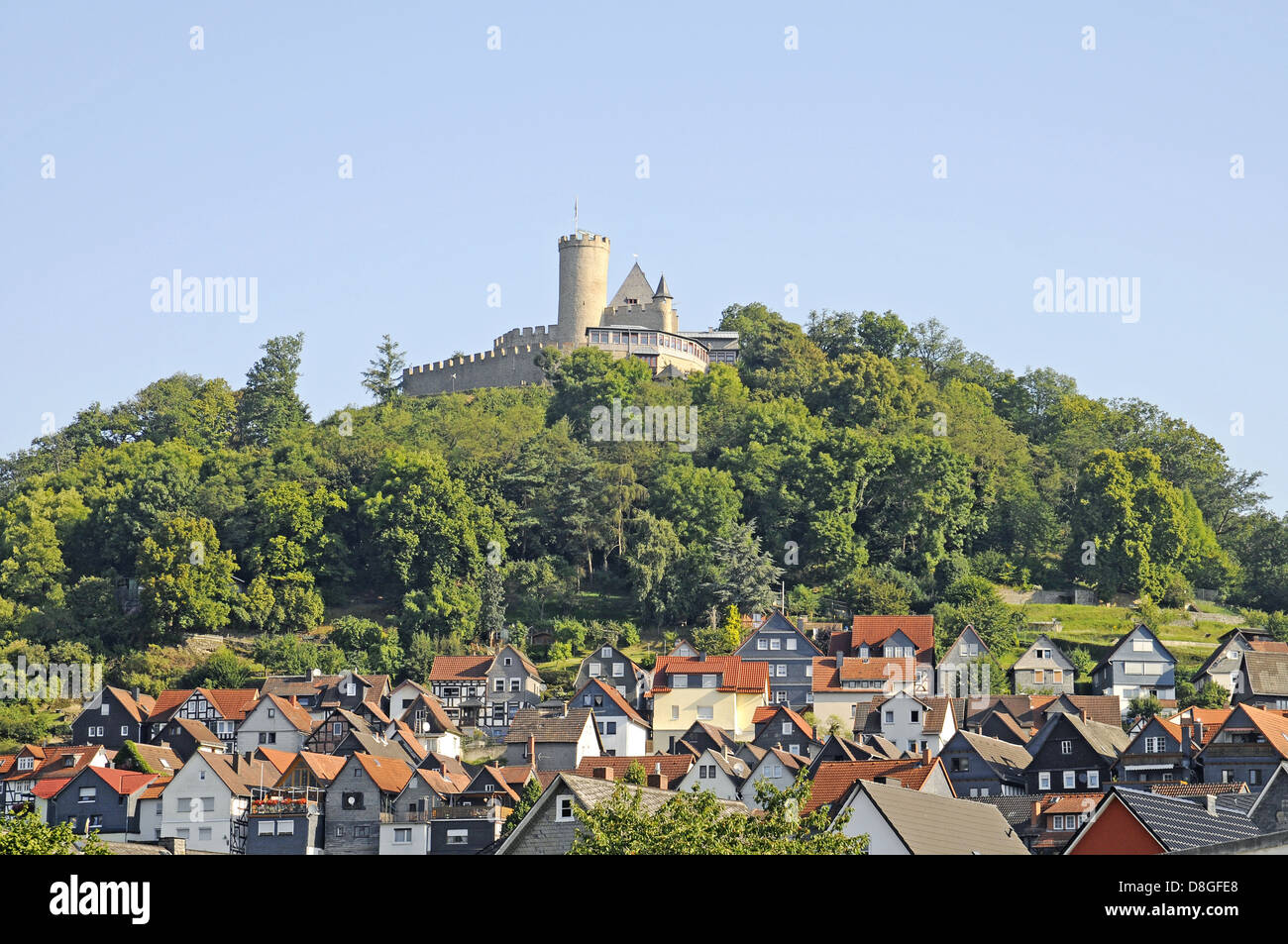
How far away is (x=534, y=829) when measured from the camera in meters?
26.8

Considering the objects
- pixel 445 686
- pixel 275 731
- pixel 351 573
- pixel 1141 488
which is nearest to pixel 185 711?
pixel 275 731

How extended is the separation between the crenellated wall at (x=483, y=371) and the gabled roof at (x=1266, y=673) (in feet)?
187

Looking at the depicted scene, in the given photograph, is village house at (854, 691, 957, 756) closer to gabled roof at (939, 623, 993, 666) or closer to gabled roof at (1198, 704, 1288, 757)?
gabled roof at (939, 623, 993, 666)

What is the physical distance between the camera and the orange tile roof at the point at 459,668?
267 ft

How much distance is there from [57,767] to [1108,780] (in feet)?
122

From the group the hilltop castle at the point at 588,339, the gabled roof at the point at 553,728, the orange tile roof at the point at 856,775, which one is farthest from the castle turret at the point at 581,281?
the orange tile roof at the point at 856,775

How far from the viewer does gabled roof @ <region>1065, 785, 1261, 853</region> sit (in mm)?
27234

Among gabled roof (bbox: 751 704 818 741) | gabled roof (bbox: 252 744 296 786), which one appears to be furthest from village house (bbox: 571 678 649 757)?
gabled roof (bbox: 252 744 296 786)

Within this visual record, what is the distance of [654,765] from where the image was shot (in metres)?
63.1

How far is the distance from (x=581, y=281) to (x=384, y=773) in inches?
2716

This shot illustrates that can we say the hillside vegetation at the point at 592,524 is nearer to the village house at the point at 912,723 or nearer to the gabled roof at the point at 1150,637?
the gabled roof at the point at 1150,637

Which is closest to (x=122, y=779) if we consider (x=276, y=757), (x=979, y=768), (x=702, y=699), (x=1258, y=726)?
(x=276, y=757)

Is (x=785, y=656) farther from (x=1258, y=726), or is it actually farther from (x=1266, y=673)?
(x=1258, y=726)
